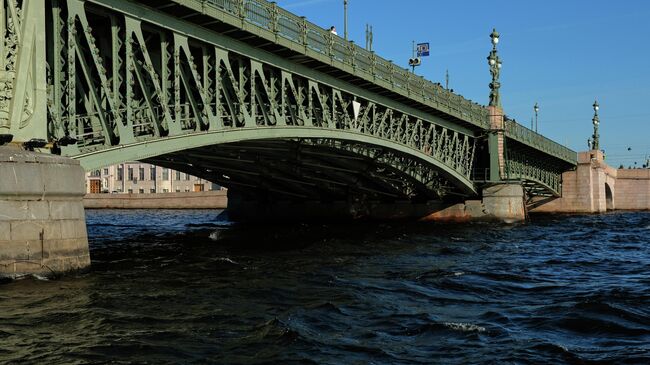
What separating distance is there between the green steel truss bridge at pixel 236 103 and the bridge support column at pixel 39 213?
1.20m

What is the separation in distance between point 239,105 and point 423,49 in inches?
1322

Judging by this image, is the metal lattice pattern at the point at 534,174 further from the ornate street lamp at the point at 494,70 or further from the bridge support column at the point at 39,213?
the bridge support column at the point at 39,213

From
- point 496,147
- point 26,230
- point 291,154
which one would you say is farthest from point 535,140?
point 26,230

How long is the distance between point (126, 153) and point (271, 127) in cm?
696

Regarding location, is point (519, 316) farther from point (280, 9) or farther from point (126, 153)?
point (280, 9)

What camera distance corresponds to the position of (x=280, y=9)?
24078 millimetres

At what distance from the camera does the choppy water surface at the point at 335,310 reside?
28.6 ft

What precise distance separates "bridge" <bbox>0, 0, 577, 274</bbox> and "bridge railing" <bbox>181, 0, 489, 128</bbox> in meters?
0.07

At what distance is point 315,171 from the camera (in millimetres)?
38906

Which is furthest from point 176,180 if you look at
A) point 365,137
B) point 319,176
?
point 365,137

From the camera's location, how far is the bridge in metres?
15.8

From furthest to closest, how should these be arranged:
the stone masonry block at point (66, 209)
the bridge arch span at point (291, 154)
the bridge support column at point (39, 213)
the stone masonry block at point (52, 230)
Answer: the bridge arch span at point (291, 154) → the stone masonry block at point (66, 209) → the stone masonry block at point (52, 230) → the bridge support column at point (39, 213)

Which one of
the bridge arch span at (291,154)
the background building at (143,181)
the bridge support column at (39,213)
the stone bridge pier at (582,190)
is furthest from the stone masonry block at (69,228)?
the background building at (143,181)

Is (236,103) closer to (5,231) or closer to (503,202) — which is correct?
(5,231)
